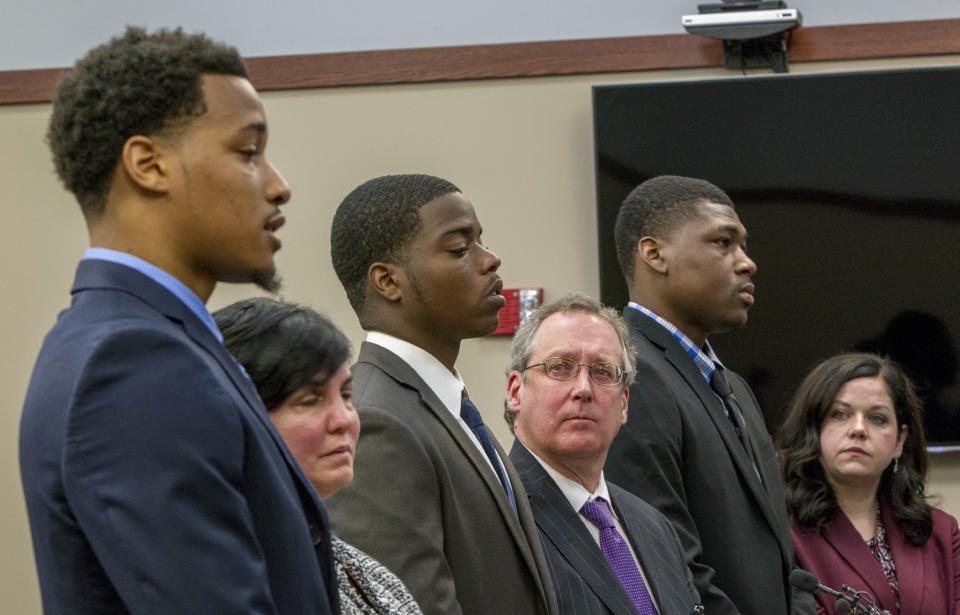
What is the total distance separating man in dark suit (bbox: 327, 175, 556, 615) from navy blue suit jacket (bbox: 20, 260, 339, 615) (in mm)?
524

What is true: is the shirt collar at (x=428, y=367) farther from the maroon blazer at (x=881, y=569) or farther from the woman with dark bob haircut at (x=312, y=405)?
the maroon blazer at (x=881, y=569)

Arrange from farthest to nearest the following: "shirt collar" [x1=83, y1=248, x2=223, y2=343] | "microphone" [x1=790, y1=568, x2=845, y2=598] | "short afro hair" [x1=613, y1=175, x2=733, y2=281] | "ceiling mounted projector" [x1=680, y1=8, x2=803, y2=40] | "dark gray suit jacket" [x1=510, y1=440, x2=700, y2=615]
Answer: "ceiling mounted projector" [x1=680, y1=8, x2=803, y2=40] → "short afro hair" [x1=613, y1=175, x2=733, y2=281] → "microphone" [x1=790, y1=568, x2=845, y2=598] → "dark gray suit jacket" [x1=510, y1=440, x2=700, y2=615] → "shirt collar" [x1=83, y1=248, x2=223, y2=343]

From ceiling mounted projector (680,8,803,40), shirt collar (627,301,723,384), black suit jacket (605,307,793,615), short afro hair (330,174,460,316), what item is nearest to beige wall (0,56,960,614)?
ceiling mounted projector (680,8,803,40)

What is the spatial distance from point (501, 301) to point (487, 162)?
6.31 ft

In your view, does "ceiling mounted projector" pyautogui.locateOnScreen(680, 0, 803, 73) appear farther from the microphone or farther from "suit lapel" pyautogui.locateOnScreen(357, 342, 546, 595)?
"suit lapel" pyautogui.locateOnScreen(357, 342, 546, 595)

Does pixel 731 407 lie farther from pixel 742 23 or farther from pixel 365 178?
pixel 365 178

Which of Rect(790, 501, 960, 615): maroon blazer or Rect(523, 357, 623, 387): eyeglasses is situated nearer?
Rect(523, 357, 623, 387): eyeglasses

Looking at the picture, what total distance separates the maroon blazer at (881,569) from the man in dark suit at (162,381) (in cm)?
172

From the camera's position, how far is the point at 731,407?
225cm

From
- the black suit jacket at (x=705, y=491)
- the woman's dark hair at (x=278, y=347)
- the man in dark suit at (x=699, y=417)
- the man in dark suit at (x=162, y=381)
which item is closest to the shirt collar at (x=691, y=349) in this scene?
the man in dark suit at (x=699, y=417)

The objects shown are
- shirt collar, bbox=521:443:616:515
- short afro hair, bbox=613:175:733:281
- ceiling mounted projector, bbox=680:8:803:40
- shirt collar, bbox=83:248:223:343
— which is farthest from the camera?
ceiling mounted projector, bbox=680:8:803:40

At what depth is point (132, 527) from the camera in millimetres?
827

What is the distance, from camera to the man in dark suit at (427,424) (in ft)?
4.79

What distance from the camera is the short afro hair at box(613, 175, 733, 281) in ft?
7.61
